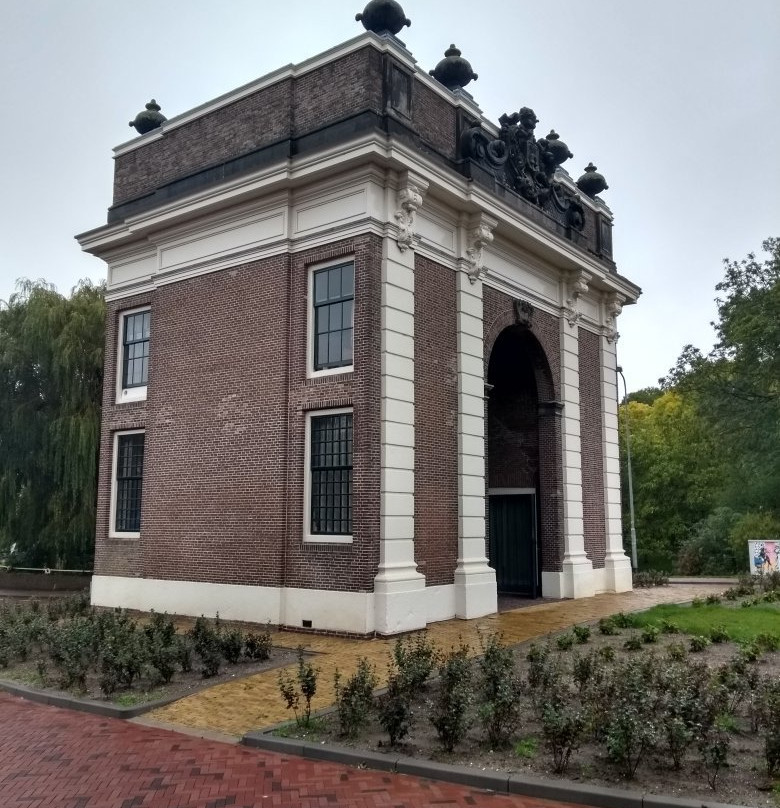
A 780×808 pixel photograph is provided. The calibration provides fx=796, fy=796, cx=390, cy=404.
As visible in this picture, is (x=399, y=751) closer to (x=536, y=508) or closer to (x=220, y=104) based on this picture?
(x=536, y=508)

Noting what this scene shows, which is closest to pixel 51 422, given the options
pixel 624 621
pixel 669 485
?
pixel 624 621

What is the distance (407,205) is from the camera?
49.5ft

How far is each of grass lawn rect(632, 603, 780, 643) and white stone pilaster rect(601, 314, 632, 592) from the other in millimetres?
4768

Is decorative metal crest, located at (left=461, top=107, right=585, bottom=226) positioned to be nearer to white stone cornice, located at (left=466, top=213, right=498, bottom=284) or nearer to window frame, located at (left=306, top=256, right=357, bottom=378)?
white stone cornice, located at (left=466, top=213, right=498, bottom=284)

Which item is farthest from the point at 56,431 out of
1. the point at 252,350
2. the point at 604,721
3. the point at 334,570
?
the point at 604,721

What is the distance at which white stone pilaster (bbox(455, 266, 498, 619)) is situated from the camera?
51.0ft

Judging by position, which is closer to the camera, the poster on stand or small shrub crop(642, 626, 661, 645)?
small shrub crop(642, 626, 661, 645)

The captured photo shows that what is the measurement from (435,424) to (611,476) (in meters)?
8.61

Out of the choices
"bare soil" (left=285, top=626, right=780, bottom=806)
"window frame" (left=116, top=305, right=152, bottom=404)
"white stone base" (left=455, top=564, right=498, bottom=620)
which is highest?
"window frame" (left=116, top=305, right=152, bottom=404)

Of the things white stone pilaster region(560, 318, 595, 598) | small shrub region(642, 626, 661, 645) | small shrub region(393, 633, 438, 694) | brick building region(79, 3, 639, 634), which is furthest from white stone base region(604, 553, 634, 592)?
small shrub region(393, 633, 438, 694)

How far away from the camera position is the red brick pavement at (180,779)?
20.8 ft

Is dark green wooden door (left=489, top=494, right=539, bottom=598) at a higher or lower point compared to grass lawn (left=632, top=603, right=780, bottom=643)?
higher

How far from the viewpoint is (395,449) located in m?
14.4

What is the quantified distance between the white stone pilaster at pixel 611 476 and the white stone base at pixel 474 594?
6.67 meters
